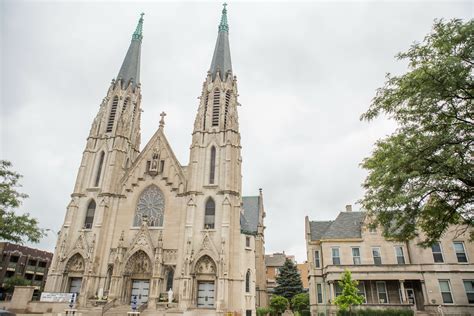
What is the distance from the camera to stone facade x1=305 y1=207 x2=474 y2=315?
81.6 ft

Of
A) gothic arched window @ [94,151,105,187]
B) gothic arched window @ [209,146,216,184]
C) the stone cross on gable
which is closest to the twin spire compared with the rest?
the stone cross on gable

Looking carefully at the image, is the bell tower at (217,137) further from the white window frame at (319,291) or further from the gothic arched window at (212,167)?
the white window frame at (319,291)

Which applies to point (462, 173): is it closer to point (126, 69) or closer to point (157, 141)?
point (157, 141)

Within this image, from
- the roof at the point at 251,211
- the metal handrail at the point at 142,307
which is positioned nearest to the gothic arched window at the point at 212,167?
the roof at the point at 251,211

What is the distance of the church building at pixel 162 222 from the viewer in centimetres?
2702

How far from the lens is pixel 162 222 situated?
3056 centimetres

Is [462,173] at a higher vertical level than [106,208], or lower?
lower

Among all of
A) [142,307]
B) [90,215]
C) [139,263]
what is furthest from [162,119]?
[142,307]

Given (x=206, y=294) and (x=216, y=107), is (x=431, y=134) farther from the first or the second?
(x=216, y=107)

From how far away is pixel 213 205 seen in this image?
30359 mm

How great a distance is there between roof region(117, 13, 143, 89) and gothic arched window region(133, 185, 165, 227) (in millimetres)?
15454

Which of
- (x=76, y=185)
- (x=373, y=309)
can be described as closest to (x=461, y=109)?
(x=373, y=309)

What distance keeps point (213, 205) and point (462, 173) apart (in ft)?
74.3

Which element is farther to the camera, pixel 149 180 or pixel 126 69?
pixel 126 69
